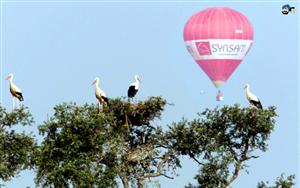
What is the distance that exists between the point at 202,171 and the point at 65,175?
5883mm

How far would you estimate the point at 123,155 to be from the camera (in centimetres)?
7025

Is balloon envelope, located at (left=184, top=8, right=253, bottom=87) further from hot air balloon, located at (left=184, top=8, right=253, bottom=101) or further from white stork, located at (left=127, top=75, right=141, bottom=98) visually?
white stork, located at (left=127, top=75, right=141, bottom=98)

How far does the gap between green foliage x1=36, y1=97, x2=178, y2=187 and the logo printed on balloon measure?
3044cm

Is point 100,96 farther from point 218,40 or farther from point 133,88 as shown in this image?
point 218,40

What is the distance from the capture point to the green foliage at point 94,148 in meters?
66.3

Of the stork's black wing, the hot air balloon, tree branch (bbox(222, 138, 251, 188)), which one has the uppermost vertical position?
the hot air balloon

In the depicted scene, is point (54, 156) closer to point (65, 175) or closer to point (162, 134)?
point (65, 175)

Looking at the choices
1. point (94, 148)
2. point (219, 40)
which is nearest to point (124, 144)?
point (94, 148)

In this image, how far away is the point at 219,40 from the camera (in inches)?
4008

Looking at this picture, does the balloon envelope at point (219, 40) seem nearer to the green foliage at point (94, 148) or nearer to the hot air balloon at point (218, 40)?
the hot air balloon at point (218, 40)

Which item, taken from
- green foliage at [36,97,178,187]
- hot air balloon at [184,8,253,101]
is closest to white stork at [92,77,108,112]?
green foliage at [36,97,178,187]

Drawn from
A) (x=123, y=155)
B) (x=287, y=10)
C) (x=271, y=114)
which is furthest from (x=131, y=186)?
(x=287, y=10)

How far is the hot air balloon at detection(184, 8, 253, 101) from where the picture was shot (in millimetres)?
101312

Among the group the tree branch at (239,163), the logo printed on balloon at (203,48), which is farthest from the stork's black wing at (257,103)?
the logo printed on balloon at (203,48)
